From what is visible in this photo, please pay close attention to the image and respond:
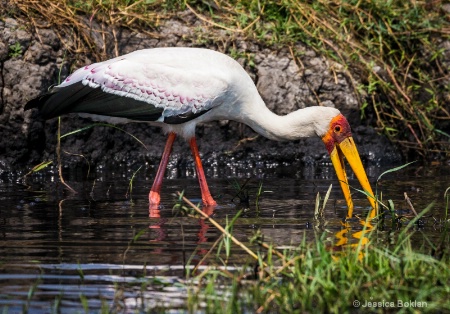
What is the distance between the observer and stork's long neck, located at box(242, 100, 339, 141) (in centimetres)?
718

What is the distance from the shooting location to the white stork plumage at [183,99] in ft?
23.5

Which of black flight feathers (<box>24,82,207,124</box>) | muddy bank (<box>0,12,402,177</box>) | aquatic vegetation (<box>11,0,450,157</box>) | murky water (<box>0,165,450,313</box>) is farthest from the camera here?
aquatic vegetation (<box>11,0,450,157</box>)

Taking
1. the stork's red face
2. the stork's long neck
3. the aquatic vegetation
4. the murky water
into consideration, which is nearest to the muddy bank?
the aquatic vegetation

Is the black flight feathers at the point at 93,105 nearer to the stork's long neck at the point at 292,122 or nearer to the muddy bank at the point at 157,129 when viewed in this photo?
the stork's long neck at the point at 292,122

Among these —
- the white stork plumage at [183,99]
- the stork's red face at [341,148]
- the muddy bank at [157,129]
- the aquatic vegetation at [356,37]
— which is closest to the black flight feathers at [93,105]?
the white stork plumage at [183,99]

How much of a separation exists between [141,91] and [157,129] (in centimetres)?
201

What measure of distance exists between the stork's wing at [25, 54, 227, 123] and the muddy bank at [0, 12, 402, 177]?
1.60m

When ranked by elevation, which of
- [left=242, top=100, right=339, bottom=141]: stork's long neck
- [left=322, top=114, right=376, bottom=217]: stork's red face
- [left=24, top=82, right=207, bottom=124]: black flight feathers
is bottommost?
[left=322, top=114, right=376, bottom=217]: stork's red face

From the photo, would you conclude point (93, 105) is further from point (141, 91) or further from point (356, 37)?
point (356, 37)

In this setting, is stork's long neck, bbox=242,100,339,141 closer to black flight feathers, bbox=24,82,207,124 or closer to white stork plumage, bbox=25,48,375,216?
white stork plumage, bbox=25,48,375,216

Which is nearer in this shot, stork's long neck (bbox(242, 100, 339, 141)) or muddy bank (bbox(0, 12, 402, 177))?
stork's long neck (bbox(242, 100, 339, 141))

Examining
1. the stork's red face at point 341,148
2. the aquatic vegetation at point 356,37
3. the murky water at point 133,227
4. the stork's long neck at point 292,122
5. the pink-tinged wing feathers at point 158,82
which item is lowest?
the murky water at point 133,227

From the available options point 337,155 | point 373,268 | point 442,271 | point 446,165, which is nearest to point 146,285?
point 373,268

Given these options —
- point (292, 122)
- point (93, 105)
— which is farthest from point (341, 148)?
point (93, 105)
